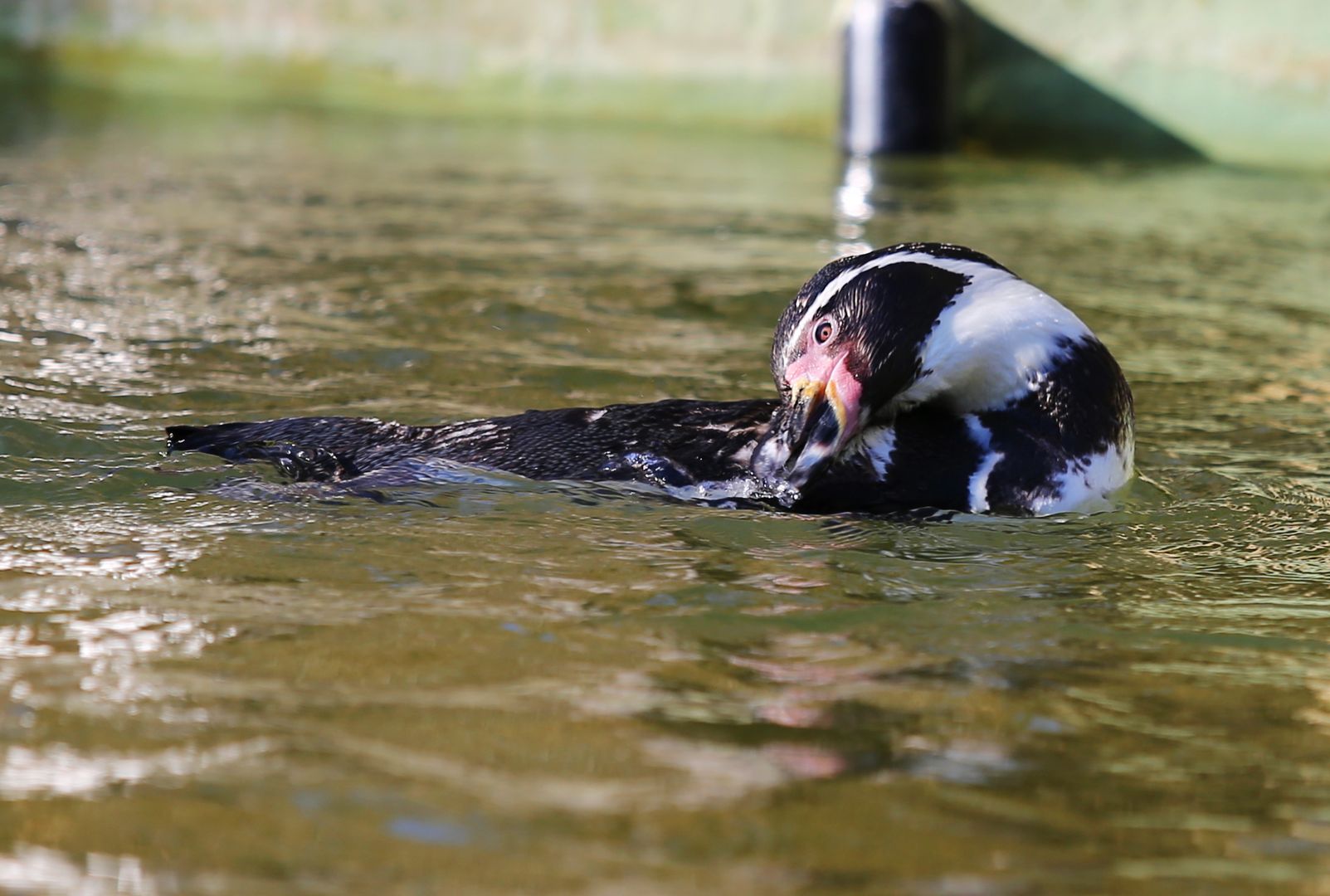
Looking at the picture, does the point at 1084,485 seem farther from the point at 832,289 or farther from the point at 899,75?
the point at 899,75

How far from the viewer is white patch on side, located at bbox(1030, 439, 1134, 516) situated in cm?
318

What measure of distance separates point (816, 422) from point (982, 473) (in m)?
0.34

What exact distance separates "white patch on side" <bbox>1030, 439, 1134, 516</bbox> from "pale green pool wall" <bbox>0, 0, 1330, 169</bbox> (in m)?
7.22

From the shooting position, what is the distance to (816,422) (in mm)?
3154

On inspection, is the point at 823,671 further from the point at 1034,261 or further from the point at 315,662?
the point at 1034,261

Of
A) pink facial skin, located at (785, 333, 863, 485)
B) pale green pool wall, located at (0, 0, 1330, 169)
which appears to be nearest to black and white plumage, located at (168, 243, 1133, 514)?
pink facial skin, located at (785, 333, 863, 485)

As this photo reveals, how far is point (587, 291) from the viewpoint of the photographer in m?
5.84

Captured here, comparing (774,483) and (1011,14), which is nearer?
(774,483)

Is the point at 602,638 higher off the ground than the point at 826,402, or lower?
lower

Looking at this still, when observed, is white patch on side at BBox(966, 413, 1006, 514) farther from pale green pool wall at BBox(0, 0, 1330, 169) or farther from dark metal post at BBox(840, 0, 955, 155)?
pale green pool wall at BBox(0, 0, 1330, 169)

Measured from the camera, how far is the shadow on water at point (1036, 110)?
10188 mm

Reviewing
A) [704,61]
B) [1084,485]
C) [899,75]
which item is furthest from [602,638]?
[704,61]

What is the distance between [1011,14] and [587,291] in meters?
5.73

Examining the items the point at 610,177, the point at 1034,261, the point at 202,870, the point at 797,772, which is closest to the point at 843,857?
the point at 797,772
